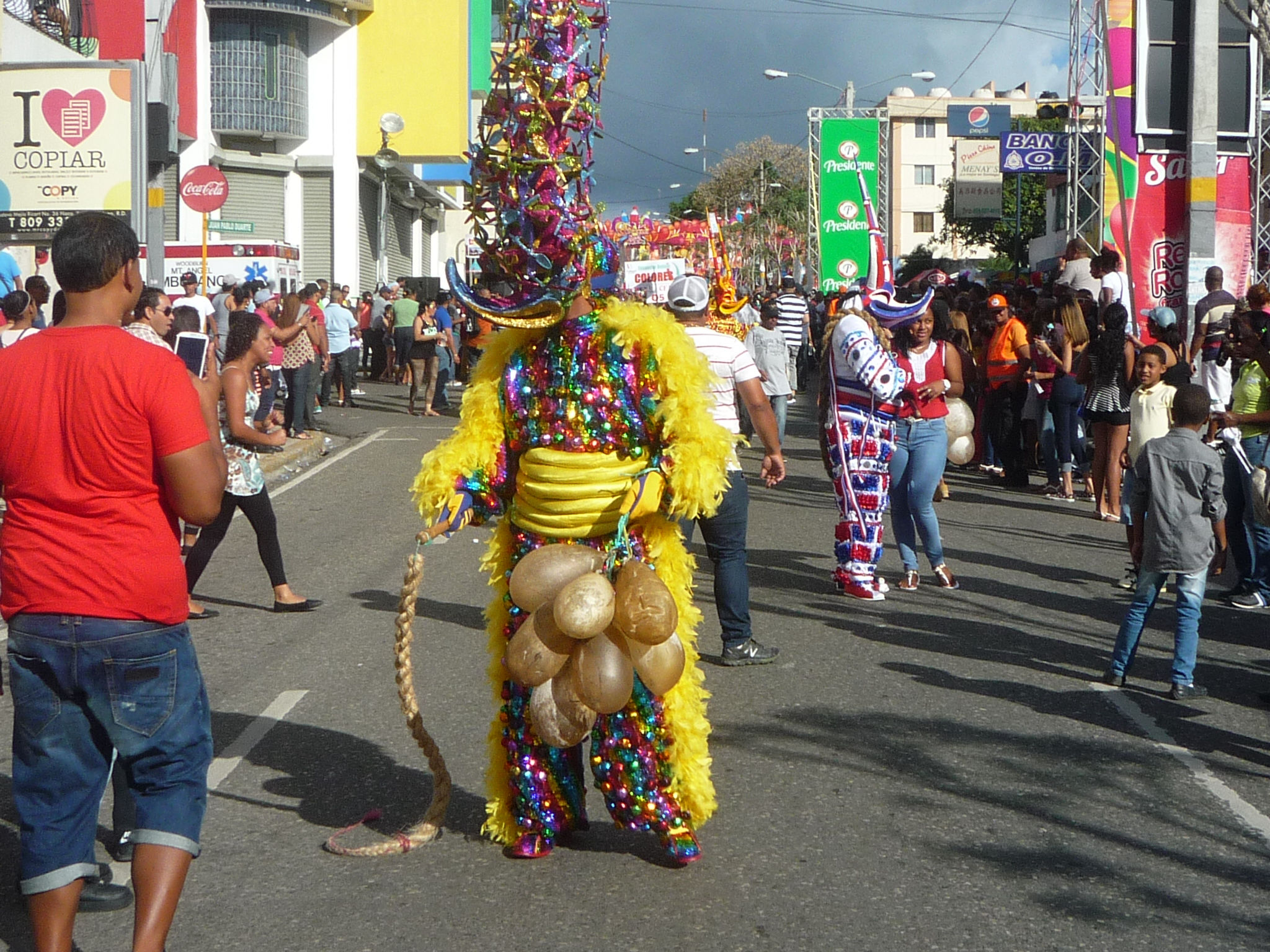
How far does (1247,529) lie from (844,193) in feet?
63.6

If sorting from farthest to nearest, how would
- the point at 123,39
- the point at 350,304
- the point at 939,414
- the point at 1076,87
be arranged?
1. the point at 350,304
2. the point at 123,39
3. the point at 1076,87
4. the point at 939,414

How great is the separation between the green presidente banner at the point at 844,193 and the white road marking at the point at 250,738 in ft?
68.7

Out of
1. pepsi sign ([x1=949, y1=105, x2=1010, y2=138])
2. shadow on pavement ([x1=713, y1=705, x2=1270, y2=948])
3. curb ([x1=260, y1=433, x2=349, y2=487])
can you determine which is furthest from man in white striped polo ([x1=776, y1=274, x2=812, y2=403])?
pepsi sign ([x1=949, y1=105, x2=1010, y2=138])

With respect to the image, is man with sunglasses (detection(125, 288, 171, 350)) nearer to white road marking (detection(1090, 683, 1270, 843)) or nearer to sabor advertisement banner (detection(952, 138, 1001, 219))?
white road marking (detection(1090, 683, 1270, 843))

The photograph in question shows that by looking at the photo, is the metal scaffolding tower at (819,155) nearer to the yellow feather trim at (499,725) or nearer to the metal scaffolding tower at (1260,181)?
the metal scaffolding tower at (1260,181)

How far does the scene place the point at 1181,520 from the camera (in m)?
6.60

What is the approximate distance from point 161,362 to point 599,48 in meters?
1.83

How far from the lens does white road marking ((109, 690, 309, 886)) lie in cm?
549

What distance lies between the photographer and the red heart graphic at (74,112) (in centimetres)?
1916

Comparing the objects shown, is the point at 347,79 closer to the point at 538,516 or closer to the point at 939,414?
the point at 939,414

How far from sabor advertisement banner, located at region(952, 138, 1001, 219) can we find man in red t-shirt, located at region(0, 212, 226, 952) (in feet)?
146

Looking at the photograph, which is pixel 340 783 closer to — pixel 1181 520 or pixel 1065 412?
pixel 1181 520

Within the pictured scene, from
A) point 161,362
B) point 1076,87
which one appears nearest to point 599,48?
point 161,362

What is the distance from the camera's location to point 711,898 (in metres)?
4.32
